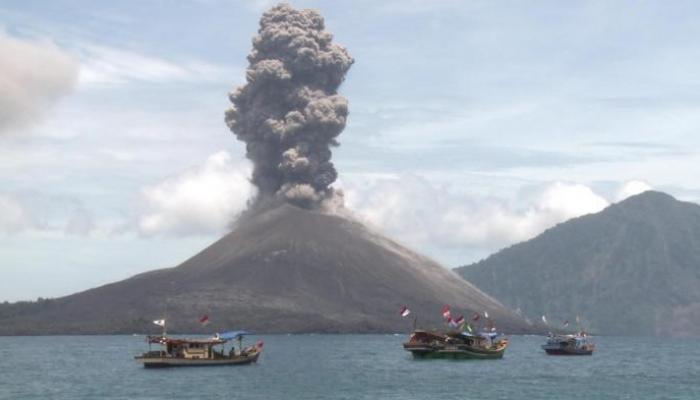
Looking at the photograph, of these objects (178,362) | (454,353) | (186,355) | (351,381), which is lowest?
(351,381)

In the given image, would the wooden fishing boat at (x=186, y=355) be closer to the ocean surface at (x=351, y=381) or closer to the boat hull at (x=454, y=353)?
the ocean surface at (x=351, y=381)

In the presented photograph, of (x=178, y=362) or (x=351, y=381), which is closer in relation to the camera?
(x=351, y=381)

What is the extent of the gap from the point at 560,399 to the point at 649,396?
13522 mm

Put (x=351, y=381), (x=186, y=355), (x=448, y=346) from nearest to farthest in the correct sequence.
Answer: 1. (x=351, y=381)
2. (x=186, y=355)
3. (x=448, y=346)

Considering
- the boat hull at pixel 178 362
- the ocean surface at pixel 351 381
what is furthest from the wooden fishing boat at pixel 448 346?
the boat hull at pixel 178 362

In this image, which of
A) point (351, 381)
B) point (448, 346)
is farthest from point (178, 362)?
point (448, 346)

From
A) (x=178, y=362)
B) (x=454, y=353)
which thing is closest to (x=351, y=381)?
(x=178, y=362)

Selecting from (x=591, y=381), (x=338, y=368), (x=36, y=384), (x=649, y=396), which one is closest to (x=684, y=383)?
(x=591, y=381)

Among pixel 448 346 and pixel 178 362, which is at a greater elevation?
pixel 448 346

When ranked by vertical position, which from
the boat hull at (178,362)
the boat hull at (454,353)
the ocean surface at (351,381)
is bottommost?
the ocean surface at (351,381)

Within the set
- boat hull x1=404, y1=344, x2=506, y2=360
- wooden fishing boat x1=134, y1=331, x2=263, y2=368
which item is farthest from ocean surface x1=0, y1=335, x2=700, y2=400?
wooden fishing boat x1=134, y1=331, x2=263, y2=368

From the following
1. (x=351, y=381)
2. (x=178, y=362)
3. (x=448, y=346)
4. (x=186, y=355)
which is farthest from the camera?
(x=448, y=346)

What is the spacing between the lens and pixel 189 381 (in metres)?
147

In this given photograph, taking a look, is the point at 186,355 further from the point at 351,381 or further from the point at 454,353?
the point at 454,353
